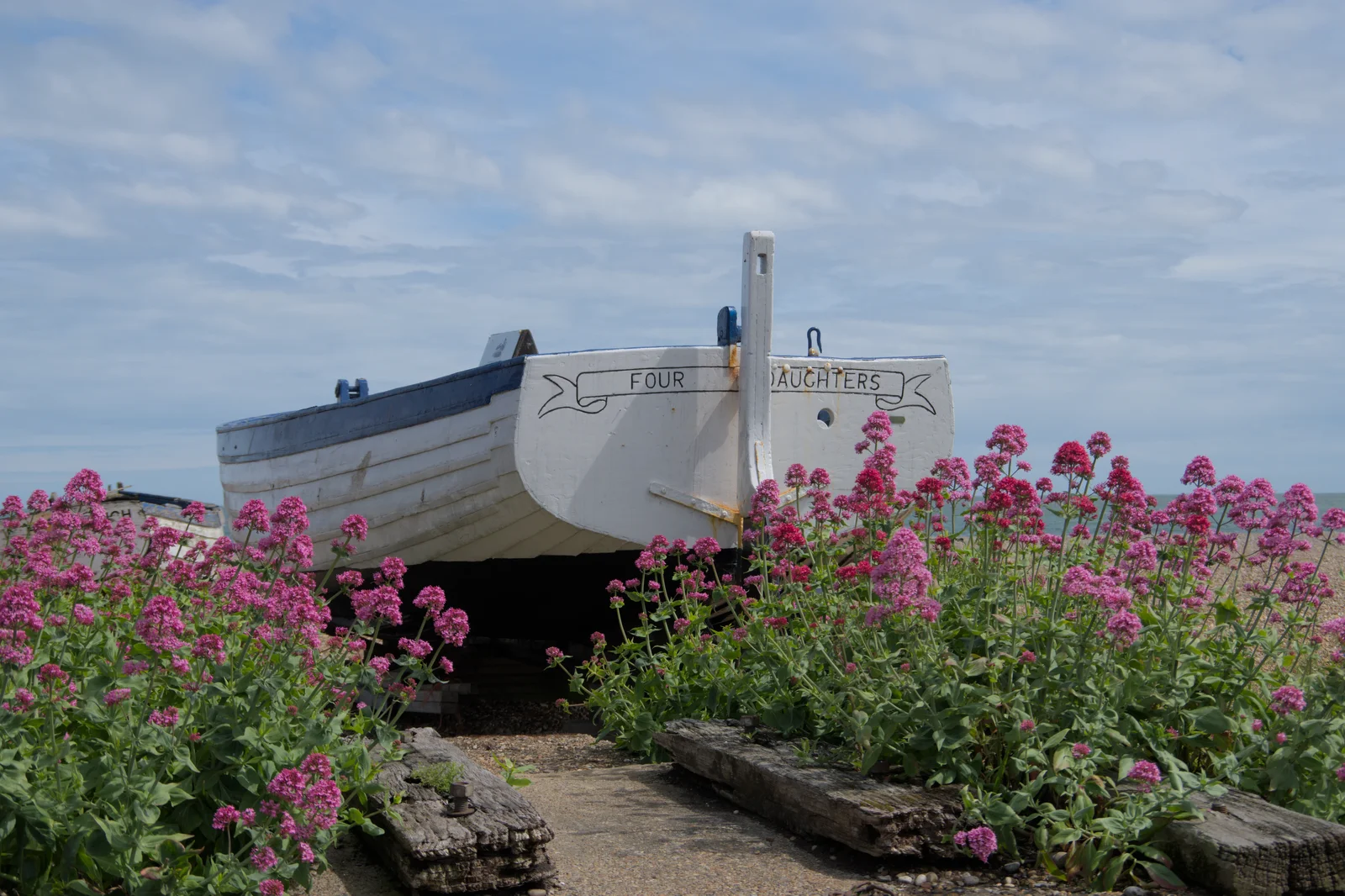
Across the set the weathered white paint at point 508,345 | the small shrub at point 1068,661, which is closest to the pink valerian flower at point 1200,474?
the small shrub at point 1068,661

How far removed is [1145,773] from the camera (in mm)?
4000

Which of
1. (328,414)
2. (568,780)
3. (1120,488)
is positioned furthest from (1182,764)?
(328,414)

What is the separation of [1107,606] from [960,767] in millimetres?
777

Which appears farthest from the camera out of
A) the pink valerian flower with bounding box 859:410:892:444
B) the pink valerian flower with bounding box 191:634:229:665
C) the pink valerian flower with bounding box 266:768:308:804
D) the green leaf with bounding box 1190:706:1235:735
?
the pink valerian flower with bounding box 859:410:892:444

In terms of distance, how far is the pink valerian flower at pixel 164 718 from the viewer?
3.49 meters

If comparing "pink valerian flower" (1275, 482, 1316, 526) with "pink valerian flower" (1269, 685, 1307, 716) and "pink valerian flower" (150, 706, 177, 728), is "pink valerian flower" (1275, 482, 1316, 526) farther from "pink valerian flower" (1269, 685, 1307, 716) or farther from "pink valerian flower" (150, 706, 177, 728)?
"pink valerian flower" (150, 706, 177, 728)

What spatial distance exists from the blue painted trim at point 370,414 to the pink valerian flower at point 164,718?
490cm

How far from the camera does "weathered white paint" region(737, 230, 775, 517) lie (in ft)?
28.5

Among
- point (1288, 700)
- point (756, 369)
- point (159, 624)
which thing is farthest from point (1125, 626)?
point (756, 369)

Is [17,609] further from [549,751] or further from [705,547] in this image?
[549,751]

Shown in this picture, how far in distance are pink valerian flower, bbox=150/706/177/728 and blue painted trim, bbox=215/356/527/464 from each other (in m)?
4.90

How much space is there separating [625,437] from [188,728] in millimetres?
5150

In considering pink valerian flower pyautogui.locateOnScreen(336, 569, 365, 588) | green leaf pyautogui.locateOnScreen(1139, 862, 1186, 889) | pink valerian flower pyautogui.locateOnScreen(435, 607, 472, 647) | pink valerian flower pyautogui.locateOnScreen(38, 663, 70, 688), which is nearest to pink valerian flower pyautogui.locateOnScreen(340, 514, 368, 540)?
pink valerian flower pyautogui.locateOnScreen(336, 569, 365, 588)

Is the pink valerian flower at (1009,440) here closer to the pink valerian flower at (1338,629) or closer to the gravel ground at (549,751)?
the pink valerian flower at (1338,629)
